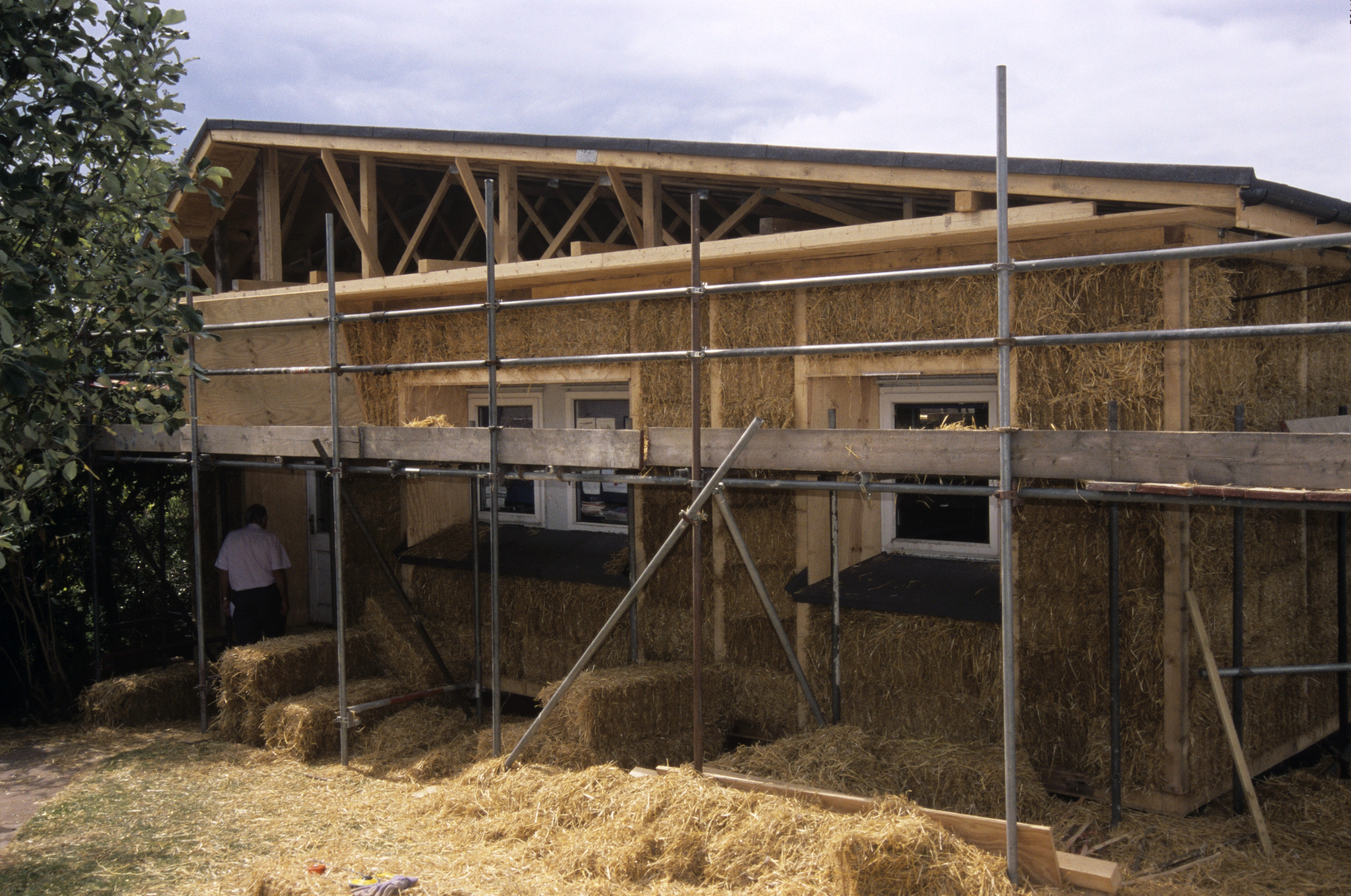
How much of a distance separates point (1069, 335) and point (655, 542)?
4.42 meters

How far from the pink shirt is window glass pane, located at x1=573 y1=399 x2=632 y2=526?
284 centimetres

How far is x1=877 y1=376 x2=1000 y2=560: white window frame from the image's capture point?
6.84m

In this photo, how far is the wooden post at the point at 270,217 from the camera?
10.1 metres

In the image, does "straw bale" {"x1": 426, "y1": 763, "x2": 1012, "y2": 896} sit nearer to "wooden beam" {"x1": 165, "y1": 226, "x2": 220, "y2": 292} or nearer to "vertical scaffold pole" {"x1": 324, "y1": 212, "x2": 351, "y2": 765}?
"vertical scaffold pole" {"x1": 324, "y1": 212, "x2": 351, "y2": 765}

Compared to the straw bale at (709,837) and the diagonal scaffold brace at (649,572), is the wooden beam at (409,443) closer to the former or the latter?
the diagonal scaffold brace at (649,572)

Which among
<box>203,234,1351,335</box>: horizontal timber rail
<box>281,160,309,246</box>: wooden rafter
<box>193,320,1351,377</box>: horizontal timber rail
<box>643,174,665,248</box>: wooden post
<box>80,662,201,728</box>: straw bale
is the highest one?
<box>281,160,309,246</box>: wooden rafter

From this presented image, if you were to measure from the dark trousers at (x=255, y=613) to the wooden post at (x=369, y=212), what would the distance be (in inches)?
121

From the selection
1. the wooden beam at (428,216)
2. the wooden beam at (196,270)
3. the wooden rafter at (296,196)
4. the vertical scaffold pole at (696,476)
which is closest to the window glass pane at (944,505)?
the vertical scaffold pole at (696,476)

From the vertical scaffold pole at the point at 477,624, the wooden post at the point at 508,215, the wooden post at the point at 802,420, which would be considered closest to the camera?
the wooden post at the point at 802,420

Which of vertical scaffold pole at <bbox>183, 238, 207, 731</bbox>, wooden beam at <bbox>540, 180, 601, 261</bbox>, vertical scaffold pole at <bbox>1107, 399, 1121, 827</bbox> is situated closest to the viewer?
vertical scaffold pole at <bbox>1107, 399, 1121, 827</bbox>

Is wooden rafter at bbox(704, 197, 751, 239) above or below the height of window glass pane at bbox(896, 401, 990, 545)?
above

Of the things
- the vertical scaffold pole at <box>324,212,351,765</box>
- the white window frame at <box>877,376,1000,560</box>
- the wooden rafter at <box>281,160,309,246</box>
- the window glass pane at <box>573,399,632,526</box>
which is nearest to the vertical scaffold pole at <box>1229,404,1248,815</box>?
the white window frame at <box>877,376,1000,560</box>

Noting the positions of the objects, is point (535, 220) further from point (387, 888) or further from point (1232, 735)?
point (1232, 735)

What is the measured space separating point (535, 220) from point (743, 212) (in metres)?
2.10
